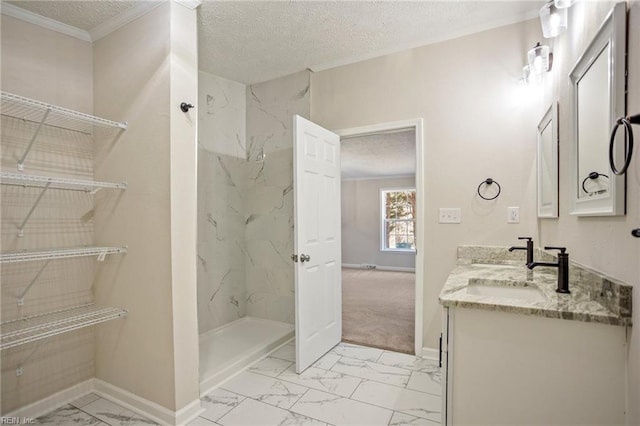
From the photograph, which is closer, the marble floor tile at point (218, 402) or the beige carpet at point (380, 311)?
the marble floor tile at point (218, 402)

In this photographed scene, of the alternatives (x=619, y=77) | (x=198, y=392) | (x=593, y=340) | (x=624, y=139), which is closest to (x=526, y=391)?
(x=593, y=340)

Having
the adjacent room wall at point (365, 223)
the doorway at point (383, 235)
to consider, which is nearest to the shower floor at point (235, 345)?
the doorway at point (383, 235)

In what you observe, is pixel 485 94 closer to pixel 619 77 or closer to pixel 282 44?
pixel 619 77

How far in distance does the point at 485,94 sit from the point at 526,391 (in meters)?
2.09

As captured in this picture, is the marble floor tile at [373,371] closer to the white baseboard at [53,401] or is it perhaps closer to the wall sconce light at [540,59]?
the white baseboard at [53,401]

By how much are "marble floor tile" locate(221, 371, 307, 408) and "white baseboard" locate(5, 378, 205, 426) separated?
319mm

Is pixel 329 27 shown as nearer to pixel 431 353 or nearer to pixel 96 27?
pixel 96 27

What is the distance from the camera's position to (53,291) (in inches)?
80.5

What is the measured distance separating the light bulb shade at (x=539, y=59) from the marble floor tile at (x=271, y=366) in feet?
9.06

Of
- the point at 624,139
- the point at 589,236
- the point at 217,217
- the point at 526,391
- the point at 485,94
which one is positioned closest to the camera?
the point at 624,139

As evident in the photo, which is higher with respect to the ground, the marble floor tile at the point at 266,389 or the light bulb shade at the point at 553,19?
the light bulb shade at the point at 553,19

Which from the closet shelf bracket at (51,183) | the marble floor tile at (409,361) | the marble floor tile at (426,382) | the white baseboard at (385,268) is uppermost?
the closet shelf bracket at (51,183)

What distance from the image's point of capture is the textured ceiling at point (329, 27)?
2.12m

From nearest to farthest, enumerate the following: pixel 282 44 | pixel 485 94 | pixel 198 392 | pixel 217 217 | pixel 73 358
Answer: pixel 198 392 → pixel 73 358 → pixel 485 94 → pixel 282 44 → pixel 217 217
